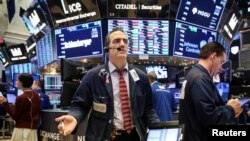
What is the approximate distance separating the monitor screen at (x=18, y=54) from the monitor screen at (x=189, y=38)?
7611 millimetres

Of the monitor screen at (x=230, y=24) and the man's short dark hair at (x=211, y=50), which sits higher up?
the monitor screen at (x=230, y=24)

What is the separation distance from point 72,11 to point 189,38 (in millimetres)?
2151

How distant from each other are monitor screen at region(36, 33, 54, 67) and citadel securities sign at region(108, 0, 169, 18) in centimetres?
178

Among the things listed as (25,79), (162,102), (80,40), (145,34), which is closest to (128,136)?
(25,79)

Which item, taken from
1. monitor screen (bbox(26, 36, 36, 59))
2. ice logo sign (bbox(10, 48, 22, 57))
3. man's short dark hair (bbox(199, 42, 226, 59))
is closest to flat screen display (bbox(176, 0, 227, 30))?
man's short dark hair (bbox(199, 42, 226, 59))

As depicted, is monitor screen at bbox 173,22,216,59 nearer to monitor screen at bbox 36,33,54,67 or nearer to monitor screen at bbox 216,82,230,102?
monitor screen at bbox 216,82,230,102

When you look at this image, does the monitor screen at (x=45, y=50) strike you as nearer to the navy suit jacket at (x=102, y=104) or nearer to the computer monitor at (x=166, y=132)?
the navy suit jacket at (x=102, y=104)

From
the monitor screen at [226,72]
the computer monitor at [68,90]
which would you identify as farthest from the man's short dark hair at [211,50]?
the monitor screen at [226,72]

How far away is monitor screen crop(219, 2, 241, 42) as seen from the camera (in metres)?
8.08

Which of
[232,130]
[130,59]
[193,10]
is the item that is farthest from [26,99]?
[232,130]

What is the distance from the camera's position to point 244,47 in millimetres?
5508

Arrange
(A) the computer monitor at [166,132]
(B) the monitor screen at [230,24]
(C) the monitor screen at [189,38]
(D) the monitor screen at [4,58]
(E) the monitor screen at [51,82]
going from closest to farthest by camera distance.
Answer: (A) the computer monitor at [166,132] < (C) the monitor screen at [189,38] < (B) the monitor screen at [230,24] < (E) the monitor screen at [51,82] < (D) the monitor screen at [4,58]

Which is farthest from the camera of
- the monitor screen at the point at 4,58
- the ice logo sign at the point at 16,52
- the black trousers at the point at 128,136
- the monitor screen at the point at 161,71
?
the monitor screen at the point at 4,58

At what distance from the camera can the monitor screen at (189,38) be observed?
23.7ft
